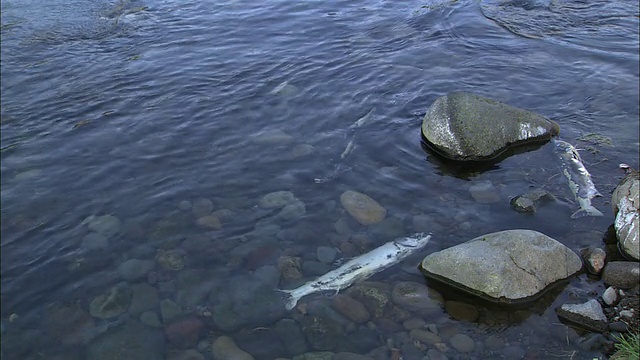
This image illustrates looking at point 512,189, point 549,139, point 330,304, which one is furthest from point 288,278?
point 549,139

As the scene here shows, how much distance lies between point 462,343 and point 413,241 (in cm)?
142

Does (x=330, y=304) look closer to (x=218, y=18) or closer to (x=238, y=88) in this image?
(x=238, y=88)

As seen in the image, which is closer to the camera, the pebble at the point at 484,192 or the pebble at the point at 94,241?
the pebble at the point at 94,241

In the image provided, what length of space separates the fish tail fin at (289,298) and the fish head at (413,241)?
129 cm

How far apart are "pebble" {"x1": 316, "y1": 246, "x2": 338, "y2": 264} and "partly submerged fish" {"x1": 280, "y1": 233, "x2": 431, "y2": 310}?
0.58ft

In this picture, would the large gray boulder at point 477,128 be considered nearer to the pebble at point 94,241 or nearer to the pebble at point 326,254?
the pebble at point 326,254

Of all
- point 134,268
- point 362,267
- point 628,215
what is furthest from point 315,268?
point 628,215

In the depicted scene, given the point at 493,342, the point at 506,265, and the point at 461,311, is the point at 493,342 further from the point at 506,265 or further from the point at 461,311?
the point at 506,265

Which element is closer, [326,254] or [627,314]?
[627,314]

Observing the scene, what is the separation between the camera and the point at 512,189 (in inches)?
303

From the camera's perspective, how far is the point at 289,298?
6332 millimetres

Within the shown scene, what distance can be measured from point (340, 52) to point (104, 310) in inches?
258

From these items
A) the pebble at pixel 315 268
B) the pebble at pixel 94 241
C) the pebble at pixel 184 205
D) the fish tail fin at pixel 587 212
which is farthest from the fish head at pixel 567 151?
the pebble at pixel 94 241

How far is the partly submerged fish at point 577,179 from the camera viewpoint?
728cm
